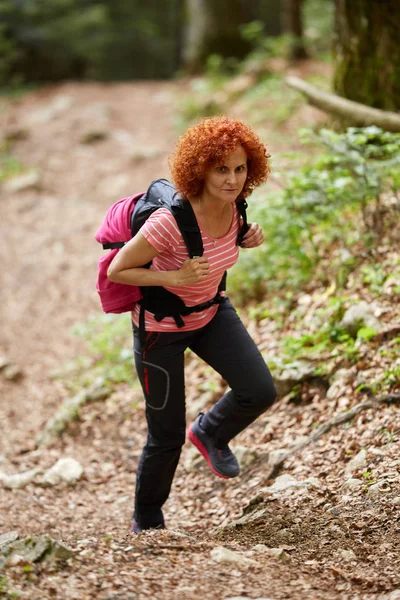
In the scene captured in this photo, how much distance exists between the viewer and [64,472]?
5.09 meters

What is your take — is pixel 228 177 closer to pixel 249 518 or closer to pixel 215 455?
pixel 215 455

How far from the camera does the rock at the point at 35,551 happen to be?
2.88 m

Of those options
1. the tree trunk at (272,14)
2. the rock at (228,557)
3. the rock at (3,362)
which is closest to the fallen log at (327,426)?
the rock at (228,557)

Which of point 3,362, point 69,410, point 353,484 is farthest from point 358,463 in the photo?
point 3,362

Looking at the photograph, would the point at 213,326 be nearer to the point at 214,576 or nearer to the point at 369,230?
the point at 214,576

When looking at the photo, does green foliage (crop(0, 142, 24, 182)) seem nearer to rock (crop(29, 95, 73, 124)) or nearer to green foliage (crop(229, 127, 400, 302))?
rock (crop(29, 95, 73, 124))

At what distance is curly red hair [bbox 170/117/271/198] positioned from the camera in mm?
3014

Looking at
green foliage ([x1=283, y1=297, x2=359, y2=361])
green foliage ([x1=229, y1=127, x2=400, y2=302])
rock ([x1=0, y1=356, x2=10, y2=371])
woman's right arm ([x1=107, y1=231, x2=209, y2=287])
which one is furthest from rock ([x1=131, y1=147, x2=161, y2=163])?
woman's right arm ([x1=107, y1=231, x2=209, y2=287])

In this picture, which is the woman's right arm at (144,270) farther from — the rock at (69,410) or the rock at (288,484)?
the rock at (69,410)

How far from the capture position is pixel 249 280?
6152mm

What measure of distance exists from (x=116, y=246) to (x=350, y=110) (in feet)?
12.4

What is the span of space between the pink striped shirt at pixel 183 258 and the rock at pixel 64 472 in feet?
6.75

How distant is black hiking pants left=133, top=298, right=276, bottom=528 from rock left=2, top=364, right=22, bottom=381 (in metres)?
3.95

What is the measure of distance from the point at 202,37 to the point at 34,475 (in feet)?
43.1
